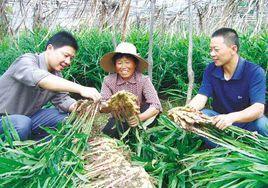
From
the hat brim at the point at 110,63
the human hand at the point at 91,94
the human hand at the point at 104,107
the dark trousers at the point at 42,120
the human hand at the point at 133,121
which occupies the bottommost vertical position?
the dark trousers at the point at 42,120

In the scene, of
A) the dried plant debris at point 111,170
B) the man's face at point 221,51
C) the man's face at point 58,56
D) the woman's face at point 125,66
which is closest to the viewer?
the dried plant debris at point 111,170

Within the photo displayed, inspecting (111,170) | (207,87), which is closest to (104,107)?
(111,170)

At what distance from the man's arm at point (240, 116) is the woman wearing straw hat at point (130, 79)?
2.34ft

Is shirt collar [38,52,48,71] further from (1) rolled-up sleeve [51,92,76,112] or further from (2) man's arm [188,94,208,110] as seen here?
(2) man's arm [188,94,208,110]

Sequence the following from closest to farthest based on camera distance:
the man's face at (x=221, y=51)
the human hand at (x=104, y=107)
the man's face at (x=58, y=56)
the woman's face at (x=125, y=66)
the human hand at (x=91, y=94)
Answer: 1. the human hand at (x=91, y=94)
2. the human hand at (x=104, y=107)
3. the man's face at (x=58, y=56)
4. the man's face at (x=221, y=51)
5. the woman's face at (x=125, y=66)

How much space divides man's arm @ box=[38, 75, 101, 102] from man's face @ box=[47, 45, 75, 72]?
307 mm

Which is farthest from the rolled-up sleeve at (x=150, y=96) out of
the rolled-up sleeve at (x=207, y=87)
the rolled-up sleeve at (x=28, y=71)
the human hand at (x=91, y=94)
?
the rolled-up sleeve at (x=28, y=71)

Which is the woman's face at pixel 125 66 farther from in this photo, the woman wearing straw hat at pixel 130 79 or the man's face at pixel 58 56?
the man's face at pixel 58 56

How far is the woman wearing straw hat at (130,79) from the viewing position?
13.0ft

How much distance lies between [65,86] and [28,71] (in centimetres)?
33

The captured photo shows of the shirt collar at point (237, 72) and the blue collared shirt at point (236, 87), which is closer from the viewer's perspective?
the blue collared shirt at point (236, 87)

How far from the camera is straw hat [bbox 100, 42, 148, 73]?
396 cm

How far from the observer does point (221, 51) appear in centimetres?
387

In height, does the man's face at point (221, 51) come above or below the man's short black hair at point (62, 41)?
below
